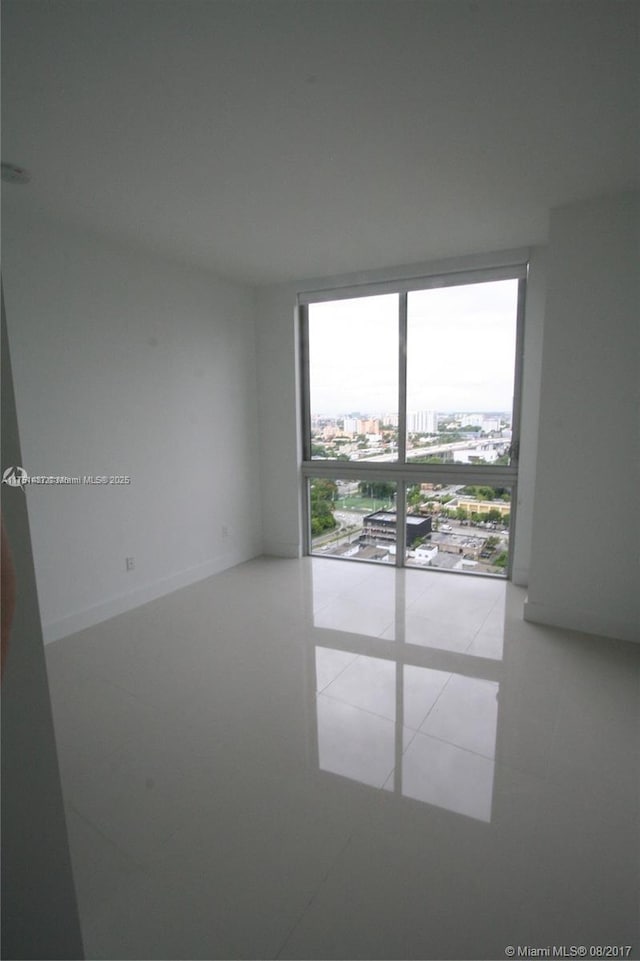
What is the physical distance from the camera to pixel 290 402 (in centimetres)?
476

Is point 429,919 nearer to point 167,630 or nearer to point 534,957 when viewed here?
point 534,957

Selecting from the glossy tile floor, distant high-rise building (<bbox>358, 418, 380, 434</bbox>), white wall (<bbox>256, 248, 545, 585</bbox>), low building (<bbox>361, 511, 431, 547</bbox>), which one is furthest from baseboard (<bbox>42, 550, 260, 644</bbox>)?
distant high-rise building (<bbox>358, 418, 380, 434</bbox>)

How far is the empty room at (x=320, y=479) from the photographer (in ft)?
4.67

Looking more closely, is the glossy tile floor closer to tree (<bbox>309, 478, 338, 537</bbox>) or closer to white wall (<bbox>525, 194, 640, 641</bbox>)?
white wall (<bbox>525, 194, 640, 641</bbox>)

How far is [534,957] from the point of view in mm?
1287

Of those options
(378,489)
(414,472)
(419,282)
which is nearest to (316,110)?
(419,282)

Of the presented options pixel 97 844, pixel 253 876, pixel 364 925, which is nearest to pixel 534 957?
pixel 364 925

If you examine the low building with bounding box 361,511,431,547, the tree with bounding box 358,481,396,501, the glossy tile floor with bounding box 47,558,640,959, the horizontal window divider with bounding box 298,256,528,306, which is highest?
the horizontal window divider with bounding box 298,256,528,306

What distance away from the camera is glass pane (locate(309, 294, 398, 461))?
175 inches

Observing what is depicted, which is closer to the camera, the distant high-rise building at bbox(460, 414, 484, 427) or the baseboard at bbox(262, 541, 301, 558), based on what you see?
the distant high-rise building at bbox(460, 414, 484, 427)

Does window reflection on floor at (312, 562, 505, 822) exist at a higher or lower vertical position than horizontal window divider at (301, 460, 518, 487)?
lower

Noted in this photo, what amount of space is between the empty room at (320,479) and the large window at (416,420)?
0.03 meters

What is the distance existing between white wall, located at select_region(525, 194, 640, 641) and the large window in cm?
90

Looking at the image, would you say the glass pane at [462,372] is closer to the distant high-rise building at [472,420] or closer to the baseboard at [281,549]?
the distant high-rise building at [472,420]
